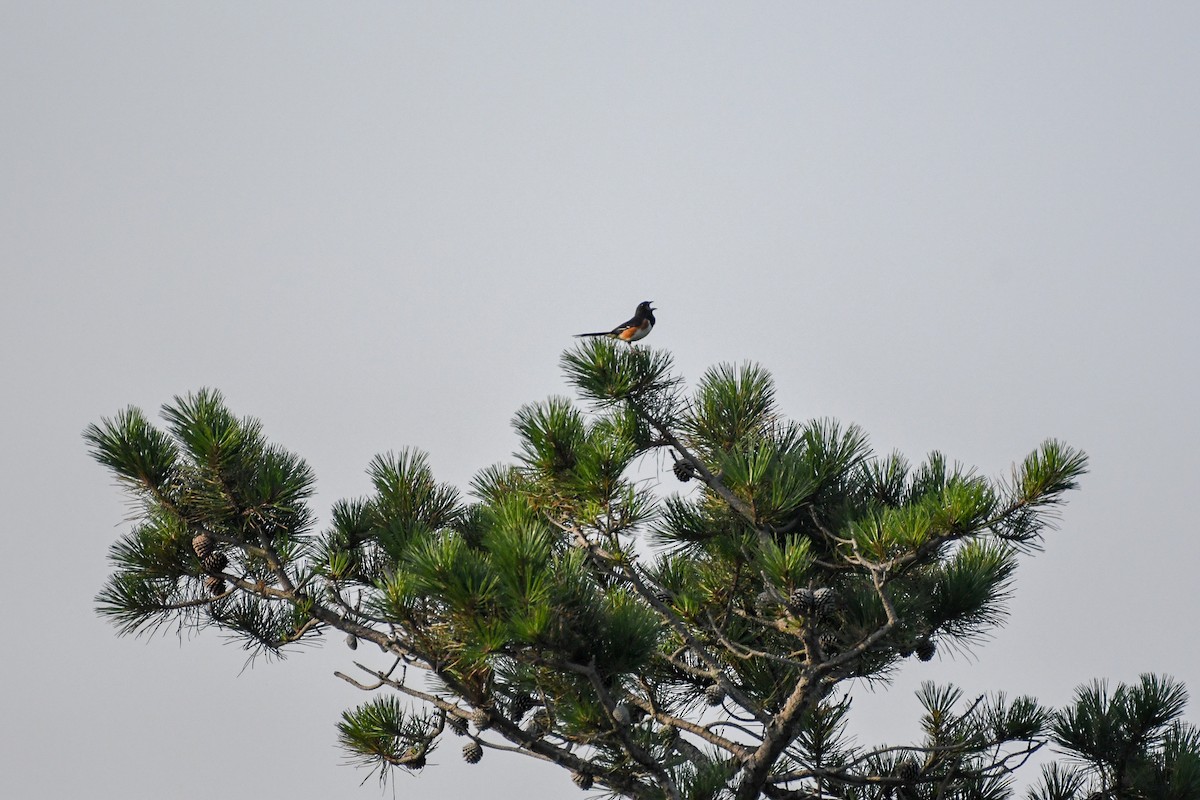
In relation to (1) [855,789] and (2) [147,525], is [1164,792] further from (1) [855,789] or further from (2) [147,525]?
(2) [147,525]

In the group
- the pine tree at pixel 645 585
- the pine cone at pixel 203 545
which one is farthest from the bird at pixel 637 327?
the pine cone at pixel 203 545

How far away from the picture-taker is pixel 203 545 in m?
4.80

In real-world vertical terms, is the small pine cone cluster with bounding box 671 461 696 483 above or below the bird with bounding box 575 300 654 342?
below

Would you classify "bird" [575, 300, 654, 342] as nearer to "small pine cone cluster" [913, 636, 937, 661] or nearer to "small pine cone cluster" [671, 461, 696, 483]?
"small pine cone cluster" [671, 461, 696, 483]

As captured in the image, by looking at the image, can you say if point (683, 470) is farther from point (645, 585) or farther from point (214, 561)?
point (214, 561)

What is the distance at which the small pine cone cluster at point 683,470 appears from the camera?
5.08 metres

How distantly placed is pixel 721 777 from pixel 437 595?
1.30m

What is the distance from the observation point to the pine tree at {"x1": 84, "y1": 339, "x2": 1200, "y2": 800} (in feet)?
13.7

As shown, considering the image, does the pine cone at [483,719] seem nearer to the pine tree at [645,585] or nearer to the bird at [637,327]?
the pine tree at [645,585]

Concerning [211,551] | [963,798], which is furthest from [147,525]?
[963,798]

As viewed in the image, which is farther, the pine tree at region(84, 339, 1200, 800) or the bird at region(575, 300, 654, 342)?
the bird at region(575, 300, 654, 342)

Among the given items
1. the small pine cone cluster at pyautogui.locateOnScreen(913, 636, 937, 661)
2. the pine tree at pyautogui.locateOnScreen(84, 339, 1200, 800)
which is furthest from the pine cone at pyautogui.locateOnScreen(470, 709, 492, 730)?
the small pine cone cluster at pyautogui.locateOnScreen(913, 636, 937, 661)

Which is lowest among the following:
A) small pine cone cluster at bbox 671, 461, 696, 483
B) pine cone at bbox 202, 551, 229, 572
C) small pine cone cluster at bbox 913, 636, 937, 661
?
small pine cone cluster at bbox 913, 636, 937, 661

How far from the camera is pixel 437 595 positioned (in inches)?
154
